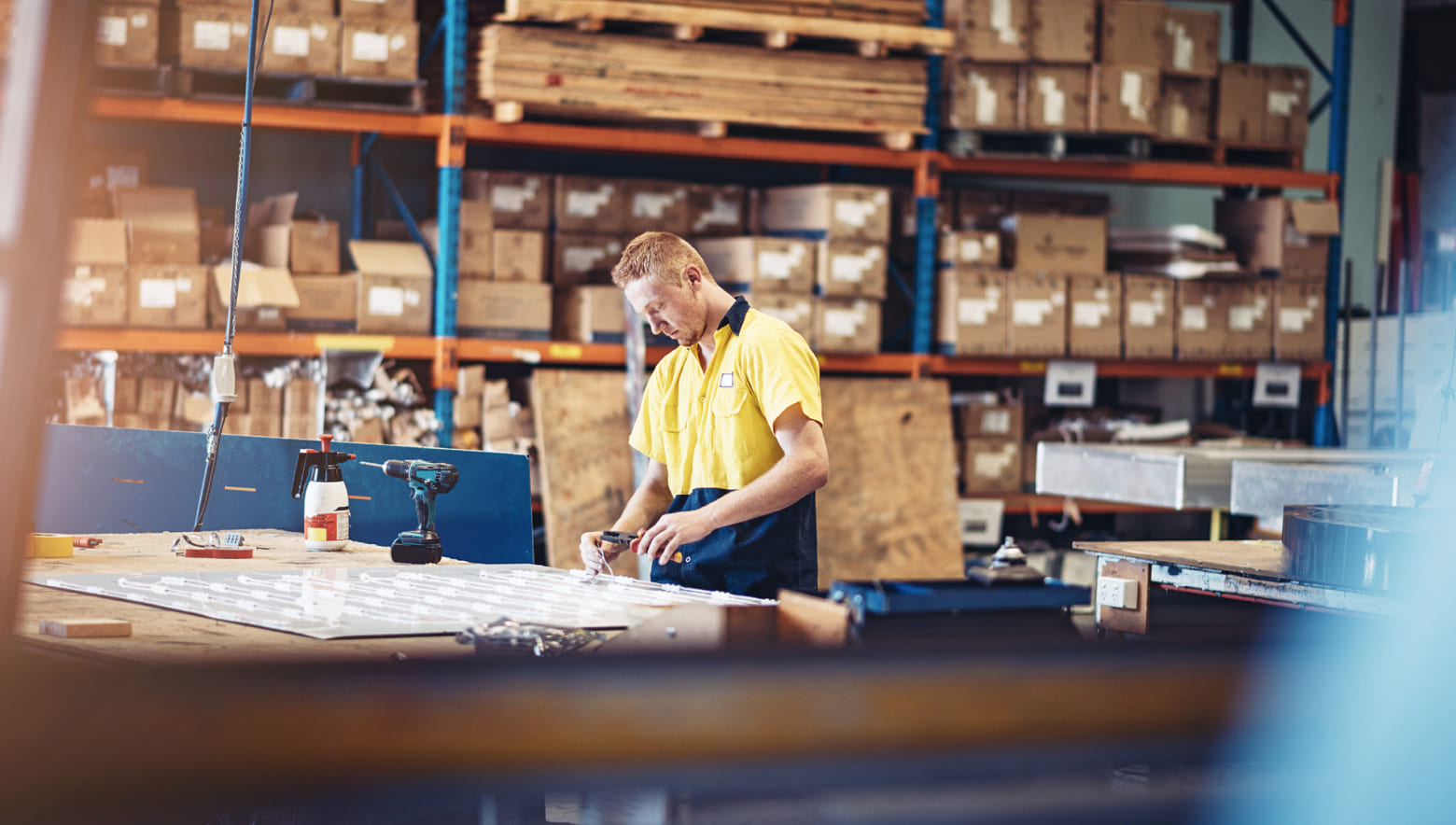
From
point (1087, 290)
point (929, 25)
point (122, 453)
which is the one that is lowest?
point (122, 453)

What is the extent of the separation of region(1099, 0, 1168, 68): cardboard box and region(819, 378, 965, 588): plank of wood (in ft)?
6.43

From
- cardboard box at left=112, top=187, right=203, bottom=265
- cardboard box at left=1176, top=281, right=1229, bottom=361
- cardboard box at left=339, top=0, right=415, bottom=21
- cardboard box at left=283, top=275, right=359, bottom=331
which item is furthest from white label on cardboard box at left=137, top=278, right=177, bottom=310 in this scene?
cardboard box at left=1176, top=281, right=1229, bottom=361

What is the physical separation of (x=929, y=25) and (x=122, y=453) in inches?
181

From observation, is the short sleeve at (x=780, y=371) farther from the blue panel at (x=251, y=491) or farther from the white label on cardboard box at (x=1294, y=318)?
the white label on cardboard box at (x=1294, y=318)

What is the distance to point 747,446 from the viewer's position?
138 inches

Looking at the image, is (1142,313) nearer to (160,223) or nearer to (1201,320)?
(1201,320)

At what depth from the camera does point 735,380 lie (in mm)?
3486

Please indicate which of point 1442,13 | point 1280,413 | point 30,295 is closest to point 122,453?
point 30,295

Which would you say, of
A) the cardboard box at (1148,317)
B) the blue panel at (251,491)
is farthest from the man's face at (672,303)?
the cardboard box at (1148,317)

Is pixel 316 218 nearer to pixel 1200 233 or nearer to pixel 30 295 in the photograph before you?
pixel 1200 233

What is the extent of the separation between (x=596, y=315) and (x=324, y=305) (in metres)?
1.24

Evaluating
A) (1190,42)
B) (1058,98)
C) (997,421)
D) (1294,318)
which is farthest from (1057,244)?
(1294,318)

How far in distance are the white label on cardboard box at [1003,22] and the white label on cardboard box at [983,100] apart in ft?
0.70

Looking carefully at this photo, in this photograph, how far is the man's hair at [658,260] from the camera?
3.49 m
